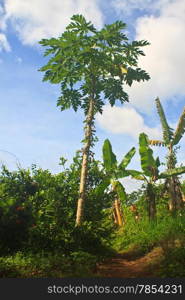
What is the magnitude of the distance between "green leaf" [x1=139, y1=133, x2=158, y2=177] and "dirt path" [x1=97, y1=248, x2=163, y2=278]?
426 cm

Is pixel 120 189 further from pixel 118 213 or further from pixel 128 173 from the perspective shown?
pixel 118 213

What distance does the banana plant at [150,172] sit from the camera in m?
15.0

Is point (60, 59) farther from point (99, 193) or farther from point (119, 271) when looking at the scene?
point (119, 271)

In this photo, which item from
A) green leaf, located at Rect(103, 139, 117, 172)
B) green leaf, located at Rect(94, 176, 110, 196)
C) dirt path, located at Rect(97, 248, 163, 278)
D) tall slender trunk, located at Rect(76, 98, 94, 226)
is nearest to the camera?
dirt path, located at Rect(97, 248, 163, 278)

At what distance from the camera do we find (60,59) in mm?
14234

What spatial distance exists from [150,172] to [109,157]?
6.65 feet

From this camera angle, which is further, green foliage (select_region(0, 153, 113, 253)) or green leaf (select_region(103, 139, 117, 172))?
green leaf (select_region(103, 139, 117, 172))

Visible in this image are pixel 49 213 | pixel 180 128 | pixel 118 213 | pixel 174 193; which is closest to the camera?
pixel 49 213

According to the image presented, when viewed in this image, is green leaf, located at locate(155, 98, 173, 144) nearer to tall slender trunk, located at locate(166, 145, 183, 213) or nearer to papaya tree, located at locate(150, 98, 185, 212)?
papaya tree, located at locate(150, 98, 185, 212)

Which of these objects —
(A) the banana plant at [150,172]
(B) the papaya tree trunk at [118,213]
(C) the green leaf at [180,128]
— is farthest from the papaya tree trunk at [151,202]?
(B) the papaya tree trunk at [118,213]

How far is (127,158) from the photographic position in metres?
15.6

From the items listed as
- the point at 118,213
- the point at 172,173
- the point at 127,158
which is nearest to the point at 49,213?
the point at 127,158

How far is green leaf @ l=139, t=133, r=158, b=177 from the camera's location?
49.1 feet

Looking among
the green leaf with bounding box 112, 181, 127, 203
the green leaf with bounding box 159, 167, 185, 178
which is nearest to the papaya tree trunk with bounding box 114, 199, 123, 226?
the green leaf with bounding box 112, 181, 127, 203
